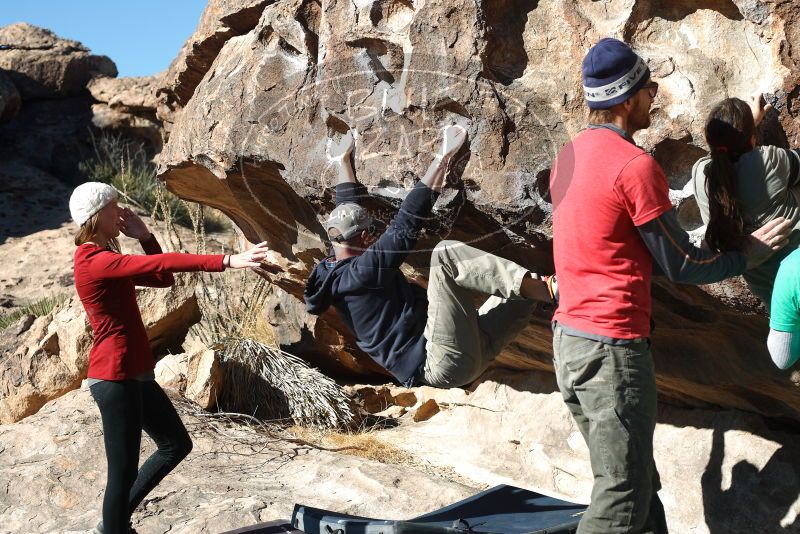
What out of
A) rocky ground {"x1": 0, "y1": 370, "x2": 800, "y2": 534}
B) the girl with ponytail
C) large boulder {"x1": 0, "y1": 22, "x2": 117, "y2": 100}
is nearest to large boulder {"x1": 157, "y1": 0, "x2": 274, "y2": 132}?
rocky ground {"x1": 0, "y1": 370, "x2": 800, "y2": 534}

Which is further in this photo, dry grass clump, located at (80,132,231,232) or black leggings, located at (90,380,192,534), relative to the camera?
dry grass clump, located at (80,132,231,232)

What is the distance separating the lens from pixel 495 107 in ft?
13.5

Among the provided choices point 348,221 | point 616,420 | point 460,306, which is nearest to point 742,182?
point 616,420

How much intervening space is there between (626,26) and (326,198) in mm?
1700

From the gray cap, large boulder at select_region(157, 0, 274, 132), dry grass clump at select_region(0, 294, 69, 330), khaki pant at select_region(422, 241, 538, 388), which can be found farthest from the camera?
dry grass clump at select_region(0, 294, 69, 330)

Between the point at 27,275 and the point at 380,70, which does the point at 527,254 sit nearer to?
the point at 380,70

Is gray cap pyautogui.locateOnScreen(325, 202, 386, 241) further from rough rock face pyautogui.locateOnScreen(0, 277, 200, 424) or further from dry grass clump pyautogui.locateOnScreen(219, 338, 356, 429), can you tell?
rough rock face pyautogui.locateOnScreen(0, 277, 200, 424)

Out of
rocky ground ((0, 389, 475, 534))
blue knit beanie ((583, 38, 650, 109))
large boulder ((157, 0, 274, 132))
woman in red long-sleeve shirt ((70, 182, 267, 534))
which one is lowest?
rocky ground ((0, 389, 475, 534))

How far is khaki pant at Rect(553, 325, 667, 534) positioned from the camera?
2.96 meters

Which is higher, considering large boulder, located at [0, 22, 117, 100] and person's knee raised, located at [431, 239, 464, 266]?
large boulder, located at [0, 22, 117, 100]

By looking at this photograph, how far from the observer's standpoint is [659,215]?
285cm

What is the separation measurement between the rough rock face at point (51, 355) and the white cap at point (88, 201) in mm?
3189

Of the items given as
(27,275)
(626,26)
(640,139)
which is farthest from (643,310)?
(27,275)

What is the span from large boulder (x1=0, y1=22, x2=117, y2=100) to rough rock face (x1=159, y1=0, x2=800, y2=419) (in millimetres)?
11043
